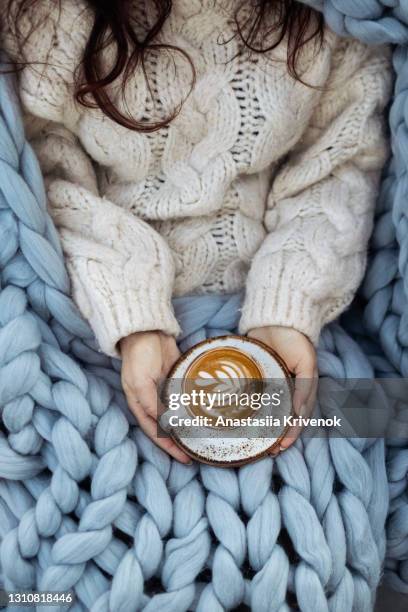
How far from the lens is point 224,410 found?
79 cm

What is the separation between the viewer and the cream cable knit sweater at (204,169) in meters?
0.82

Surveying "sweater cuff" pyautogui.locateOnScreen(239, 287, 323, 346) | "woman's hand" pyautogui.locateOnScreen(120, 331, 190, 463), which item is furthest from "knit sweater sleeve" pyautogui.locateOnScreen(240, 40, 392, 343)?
"woman's hand" pyautogui.locateOnScreen(120, 331, 190, 463)

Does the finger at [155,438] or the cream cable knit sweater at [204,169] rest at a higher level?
the cream cable knit sweater at [204,169]

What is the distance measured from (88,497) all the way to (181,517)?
0.09 metres

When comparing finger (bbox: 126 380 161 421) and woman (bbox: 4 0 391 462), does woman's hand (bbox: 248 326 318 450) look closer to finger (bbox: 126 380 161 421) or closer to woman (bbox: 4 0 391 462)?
woman (bbox: 4 0 391 462)

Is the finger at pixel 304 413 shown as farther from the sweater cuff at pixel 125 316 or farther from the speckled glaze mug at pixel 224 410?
the sweater cuff at pixel 125 316

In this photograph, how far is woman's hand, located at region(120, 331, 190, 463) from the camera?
81 centimetres

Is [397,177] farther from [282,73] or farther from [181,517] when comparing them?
[181,517]

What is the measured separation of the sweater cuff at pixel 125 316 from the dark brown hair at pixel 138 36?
17 cm

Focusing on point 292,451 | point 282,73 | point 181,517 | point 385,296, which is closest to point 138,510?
point 181,517

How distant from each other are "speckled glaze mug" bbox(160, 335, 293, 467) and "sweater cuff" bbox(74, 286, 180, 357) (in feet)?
0.18

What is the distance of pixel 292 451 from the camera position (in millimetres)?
810

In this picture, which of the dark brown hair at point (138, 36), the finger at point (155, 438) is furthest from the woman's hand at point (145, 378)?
the dark brown hair at point (138, 36)

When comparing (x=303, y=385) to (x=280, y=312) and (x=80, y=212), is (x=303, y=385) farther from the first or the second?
(x=80, y=212)
